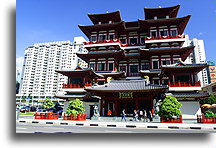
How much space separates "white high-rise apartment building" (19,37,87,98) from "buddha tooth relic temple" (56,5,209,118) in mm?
55533

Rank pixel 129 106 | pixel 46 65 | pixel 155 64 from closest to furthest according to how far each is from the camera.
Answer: pixel 129 106 < pixel 155 64 < pixel 46 65

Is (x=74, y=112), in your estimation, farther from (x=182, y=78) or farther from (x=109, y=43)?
(x=182, y=78)

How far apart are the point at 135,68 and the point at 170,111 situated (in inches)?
490

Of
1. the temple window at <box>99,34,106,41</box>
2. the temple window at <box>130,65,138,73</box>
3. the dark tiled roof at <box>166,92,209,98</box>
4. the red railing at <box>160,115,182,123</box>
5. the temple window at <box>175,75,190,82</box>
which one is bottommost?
the red railing at <box>160,115,182,123</box>

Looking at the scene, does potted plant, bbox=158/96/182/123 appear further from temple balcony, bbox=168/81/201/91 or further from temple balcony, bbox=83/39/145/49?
temple balcony, bbox=83/39/145/49

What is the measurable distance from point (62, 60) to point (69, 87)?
208 ft

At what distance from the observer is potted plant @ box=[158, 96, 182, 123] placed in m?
14.6

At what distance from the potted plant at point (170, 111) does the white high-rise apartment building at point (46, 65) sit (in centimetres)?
6859

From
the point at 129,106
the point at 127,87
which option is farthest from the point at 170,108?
the point at 129,106

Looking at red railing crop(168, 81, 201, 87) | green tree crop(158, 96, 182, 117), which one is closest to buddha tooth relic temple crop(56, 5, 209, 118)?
red railing crop(168, 81, 201, 87)

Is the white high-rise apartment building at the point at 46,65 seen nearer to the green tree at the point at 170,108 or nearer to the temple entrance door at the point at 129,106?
the temple entrance door at the point at 129,106

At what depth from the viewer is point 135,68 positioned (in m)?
26.1

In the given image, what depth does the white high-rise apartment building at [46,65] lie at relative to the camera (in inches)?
3100

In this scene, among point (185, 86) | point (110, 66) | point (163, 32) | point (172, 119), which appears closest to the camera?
point (172, 119)
